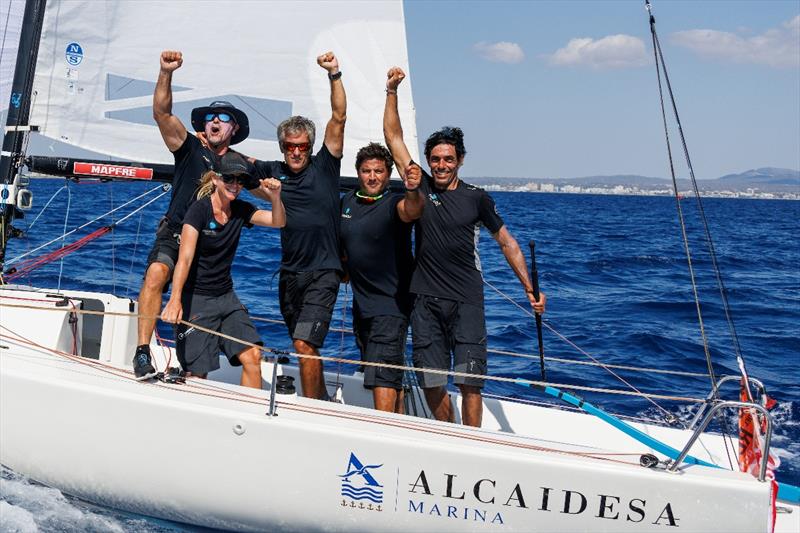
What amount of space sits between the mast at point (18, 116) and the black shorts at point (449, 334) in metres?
2.58

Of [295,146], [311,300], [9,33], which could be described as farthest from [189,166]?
[9,33]

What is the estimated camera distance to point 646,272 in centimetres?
1525

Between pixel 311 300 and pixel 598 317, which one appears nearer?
pixel 311 300

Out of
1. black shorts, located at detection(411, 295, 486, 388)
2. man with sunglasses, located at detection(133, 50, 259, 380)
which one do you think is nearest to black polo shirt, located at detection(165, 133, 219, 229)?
man with sunglasses, located at detection(133, 50, 259, 380)

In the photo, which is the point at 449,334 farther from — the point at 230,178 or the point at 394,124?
the point at 230,178

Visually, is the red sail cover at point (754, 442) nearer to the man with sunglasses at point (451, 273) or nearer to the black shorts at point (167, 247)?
the man with sunglasses at point (451, 273)

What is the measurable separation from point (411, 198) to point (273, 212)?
66 cm

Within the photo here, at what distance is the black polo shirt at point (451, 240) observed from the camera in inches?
178

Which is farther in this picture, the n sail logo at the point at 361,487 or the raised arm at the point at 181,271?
the raised arm at the point at 181,271

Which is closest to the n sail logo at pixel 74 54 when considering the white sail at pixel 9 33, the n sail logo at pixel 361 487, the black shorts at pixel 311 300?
the white sail at pixel 9 33

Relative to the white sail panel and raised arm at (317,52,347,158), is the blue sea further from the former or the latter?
raised arm at (317,52,347,158)

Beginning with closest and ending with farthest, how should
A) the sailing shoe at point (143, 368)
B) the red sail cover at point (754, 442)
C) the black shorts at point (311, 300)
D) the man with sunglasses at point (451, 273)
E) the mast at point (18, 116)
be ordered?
the red sail cover at point (754, 442), the sailing shoe at point (143, 368), the man with sunglasses at point (451, 273), the black shorts at point (311, 300), the mast at point (18, 116)

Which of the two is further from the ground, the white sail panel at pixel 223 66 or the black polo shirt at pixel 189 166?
the white sail panel at pixel 223 66

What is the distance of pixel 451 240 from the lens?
4523 mm
